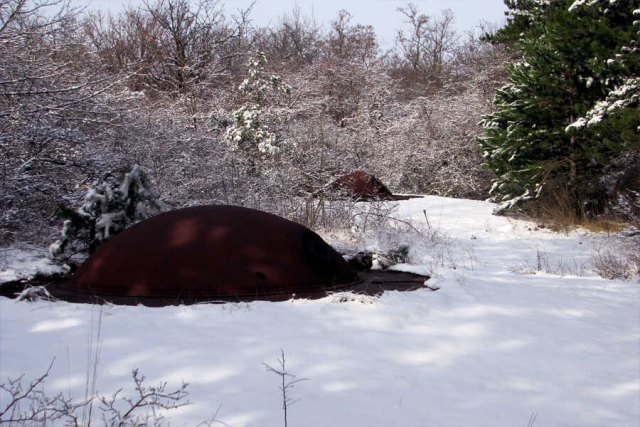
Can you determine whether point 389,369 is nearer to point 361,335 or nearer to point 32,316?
point 361,335

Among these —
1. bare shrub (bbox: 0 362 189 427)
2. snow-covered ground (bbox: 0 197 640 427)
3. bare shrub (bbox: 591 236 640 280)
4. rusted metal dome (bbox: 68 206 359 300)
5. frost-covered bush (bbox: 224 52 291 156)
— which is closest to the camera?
bare shrub (bbox: 0 362 189 427)

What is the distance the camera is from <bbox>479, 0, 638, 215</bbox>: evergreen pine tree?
11.4 m

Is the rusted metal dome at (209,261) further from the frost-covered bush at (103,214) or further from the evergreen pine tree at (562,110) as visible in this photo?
the evergreen pine tree at (562,110)

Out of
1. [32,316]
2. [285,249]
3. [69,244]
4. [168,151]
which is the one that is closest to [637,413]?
[285,249]

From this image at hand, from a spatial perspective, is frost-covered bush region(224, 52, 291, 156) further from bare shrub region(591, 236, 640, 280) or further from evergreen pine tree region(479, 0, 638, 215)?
bare shrub region(591, 236, 640, 280)

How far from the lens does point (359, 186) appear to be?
42.9 feet

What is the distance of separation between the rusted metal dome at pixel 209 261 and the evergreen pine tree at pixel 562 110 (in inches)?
324

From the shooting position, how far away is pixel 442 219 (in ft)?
42.7

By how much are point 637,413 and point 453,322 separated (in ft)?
4.72

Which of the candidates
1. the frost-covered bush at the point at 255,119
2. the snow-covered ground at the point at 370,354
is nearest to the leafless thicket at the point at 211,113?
the frost-covered bush at the point at 255,119

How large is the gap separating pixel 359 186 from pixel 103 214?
24.2 ft

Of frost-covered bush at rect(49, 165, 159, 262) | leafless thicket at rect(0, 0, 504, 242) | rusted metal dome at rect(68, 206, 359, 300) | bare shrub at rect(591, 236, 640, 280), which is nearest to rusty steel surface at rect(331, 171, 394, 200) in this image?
leafless thicket at rect(0, 0, 504, 242)

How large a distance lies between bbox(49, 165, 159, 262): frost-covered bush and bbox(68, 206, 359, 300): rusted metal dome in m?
1.30

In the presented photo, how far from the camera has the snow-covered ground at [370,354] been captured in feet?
9.50
